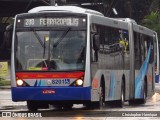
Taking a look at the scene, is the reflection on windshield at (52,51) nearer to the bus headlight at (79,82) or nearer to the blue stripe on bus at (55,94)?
the bus headlight at (79,82)

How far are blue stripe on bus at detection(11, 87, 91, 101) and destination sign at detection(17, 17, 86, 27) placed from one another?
1.92 meters

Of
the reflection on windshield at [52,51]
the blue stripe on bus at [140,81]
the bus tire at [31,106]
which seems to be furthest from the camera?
the blue stripe on bus at [140,81]

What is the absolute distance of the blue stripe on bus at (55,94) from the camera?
19.4m

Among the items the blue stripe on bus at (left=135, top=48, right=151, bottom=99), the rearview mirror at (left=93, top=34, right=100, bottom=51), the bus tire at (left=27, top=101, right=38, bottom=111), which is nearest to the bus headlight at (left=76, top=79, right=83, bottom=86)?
the rearview mirror at (left=93, top=34, right=100, bottom=51)

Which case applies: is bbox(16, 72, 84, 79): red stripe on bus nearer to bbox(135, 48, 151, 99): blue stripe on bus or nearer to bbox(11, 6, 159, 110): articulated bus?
bbox(11, 6, 159, 110): articulated bus

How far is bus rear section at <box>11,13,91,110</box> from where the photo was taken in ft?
64.0

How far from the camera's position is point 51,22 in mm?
20109

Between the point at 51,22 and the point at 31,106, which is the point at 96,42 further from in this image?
the point at 31,106

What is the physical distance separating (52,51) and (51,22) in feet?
3.16

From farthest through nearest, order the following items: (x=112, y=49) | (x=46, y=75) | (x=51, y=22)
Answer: (x=112, y=49) < (x=51, y=22) < (x=46, y=75)

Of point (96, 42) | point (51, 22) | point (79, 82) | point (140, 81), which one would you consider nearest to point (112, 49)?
point (96, 42)

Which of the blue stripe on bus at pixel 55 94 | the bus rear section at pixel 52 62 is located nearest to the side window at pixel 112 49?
the bus rear section at pixel 52 62

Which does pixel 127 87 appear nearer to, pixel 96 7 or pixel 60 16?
pixel 60 16

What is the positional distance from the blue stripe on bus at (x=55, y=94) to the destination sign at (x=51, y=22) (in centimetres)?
192
